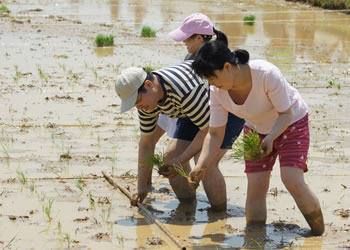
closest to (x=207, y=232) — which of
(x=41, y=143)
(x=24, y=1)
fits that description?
(x=41, y=143)

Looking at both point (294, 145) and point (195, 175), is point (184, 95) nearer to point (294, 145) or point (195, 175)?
point (195, 175)

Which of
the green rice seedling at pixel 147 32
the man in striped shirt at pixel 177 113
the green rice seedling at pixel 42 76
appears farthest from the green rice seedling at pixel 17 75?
the man in striped shirt at pixel 177 113

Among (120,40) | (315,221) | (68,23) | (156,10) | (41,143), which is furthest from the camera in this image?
(156,10)

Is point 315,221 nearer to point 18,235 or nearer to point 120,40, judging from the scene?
point 18,235

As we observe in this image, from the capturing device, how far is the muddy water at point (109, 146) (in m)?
5.06

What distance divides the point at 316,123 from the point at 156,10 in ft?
43.9

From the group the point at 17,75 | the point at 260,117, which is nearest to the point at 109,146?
the point at 260,117

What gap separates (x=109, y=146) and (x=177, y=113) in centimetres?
205

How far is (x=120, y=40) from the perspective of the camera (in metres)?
14.6

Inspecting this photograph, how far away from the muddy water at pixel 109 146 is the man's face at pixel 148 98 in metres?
0.86

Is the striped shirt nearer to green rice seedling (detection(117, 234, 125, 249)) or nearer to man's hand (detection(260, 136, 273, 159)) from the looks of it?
man's hand (detection(260, 136, 273, 159))

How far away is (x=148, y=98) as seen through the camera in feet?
16.3

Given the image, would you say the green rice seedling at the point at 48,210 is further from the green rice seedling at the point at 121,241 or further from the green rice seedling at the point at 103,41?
the green rice seedling at the point at 103,41

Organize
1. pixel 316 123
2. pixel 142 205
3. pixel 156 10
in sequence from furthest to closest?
pixel 156 10 → pixel 316 123 → pixel 142 205
